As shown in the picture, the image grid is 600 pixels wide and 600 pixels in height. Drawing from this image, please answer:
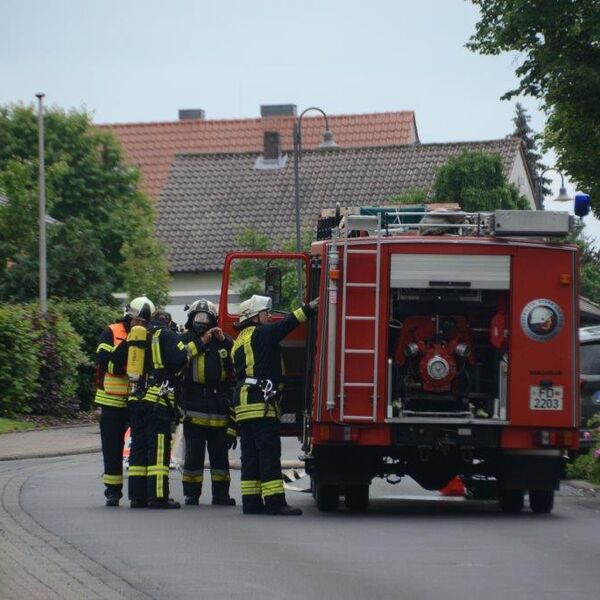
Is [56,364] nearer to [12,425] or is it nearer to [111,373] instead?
[12,425]

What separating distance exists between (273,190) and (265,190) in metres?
0.36

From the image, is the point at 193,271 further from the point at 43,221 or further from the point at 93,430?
the point at 93,430

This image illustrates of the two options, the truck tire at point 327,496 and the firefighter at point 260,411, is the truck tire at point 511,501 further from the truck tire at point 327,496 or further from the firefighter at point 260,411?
the firefighter at point 260,411

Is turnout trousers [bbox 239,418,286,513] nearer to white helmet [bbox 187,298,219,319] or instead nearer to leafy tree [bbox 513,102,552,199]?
white helmet [bbox 187,298,219,319]

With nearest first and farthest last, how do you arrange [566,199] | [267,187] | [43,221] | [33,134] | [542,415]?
[542,415], [43,221], [566,199], [33,134], [267,187]

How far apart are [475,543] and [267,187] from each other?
166 ft

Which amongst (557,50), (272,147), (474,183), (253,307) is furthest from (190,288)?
(253,307)

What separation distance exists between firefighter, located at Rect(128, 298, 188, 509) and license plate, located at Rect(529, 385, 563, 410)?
10.3ft

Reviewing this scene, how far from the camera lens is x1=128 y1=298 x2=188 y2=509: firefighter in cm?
1661

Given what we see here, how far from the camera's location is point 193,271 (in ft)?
200

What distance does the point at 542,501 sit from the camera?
16.7 meters

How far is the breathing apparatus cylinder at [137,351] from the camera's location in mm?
16781

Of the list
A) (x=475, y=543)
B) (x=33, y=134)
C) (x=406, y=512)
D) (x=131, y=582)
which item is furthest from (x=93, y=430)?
(x=33, y=134)

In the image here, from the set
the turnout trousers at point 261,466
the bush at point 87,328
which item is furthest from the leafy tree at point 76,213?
the turnout trousers at point 261,466
